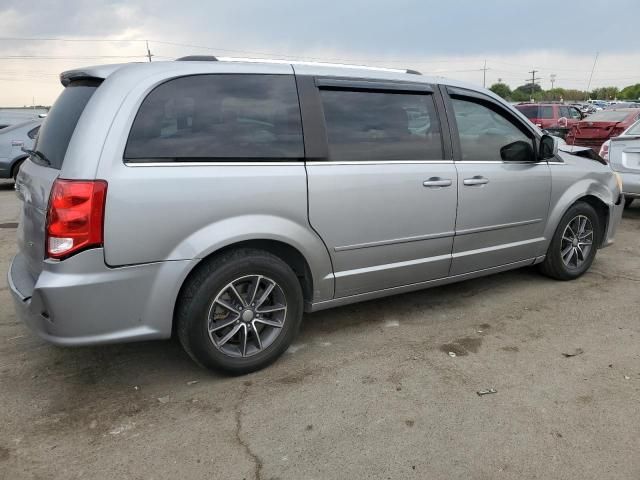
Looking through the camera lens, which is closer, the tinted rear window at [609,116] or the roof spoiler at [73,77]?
the roof spoiler at [73,77]

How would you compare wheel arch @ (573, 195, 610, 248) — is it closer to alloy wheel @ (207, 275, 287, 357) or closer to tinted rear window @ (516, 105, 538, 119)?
alloy wheel @ (207, 275, 287, 357)

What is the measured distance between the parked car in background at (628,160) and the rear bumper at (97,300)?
21.9ft

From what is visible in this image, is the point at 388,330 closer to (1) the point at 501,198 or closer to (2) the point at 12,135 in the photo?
(1) the point at 501,198

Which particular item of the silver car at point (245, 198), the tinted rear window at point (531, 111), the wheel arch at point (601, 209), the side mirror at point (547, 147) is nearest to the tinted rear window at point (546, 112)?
the tinted rear window at point (531, 111)

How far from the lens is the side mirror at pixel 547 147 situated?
13.8 ft

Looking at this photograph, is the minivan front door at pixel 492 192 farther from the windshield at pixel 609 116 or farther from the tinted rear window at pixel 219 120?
the windshield at pixel 609 116

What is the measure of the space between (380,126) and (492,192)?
43.0 inches

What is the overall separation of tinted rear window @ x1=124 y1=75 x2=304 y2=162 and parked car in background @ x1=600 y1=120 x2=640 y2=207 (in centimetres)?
588

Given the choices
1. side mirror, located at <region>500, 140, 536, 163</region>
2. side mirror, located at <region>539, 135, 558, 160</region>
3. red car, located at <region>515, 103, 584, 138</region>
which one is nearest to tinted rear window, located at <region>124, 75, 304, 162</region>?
side mirror, located at <region>500, 140, 536, 163</region>

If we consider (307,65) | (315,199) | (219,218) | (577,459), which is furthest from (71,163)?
(577,459)

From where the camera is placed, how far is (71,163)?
258 cm

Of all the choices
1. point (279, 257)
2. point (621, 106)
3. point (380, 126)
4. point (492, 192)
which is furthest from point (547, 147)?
point (621, 106)

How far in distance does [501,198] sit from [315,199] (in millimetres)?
1684

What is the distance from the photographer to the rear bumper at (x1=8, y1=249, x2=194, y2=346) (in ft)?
8.40
